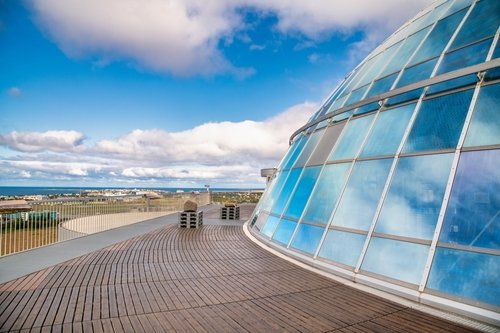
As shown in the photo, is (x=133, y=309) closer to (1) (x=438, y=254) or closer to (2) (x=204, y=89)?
(1) (x=438, y=254)

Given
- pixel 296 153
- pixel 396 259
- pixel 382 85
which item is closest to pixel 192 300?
pixel 396 259

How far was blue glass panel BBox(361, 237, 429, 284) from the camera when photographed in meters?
6.15

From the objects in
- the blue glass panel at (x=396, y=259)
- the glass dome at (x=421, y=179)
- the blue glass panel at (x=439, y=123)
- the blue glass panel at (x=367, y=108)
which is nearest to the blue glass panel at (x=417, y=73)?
the glass dome at (x=421, y=179)

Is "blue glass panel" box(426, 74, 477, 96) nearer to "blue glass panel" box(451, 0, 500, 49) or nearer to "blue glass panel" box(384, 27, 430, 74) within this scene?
"blue glass panel" box(451, 0, 500, 49)

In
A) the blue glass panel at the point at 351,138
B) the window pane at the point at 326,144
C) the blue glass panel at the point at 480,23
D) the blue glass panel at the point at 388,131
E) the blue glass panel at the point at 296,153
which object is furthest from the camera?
the blue glass panel at the point at 296,153

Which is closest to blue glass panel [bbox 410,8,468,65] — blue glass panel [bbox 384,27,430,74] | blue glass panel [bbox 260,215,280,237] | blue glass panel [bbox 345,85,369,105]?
blue glass panel [bbox 384,27,430,74]

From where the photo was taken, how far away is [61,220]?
12180 mm

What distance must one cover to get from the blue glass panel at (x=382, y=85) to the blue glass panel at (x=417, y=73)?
0.38 m

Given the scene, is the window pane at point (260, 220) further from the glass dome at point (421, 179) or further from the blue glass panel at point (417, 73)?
the blue glass panel at point (417, 73)

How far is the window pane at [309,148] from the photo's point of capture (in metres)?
12.1

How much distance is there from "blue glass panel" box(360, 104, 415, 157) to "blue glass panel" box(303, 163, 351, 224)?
89 centimetres

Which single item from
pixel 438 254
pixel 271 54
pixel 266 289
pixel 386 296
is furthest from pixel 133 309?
pixel 271 54

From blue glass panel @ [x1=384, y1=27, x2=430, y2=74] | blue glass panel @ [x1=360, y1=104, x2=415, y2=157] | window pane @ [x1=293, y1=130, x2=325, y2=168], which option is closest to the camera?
blue glass panel @ [x1=360, y1=104, x2=415, y2=157]

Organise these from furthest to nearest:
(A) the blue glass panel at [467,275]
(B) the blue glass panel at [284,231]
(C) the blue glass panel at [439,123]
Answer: (B) the blue glass panel at [284,231]
(C) the blue glass panel at [439,123]
(A) the blue glass panel at [467,275]
